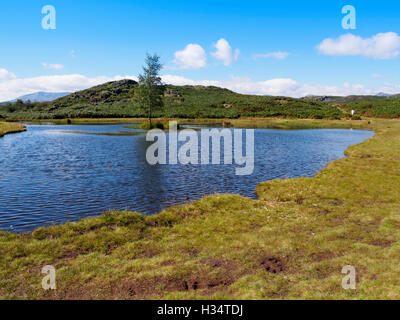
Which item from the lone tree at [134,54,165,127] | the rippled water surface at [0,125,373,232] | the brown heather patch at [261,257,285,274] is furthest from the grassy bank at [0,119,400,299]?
the lone tree at [134,54,165,127]

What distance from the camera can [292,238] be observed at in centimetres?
1393

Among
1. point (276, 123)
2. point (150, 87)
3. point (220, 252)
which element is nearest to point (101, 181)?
point (220, 252)

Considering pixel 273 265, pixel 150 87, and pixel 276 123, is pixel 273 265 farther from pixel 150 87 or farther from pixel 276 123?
pixel 276 123

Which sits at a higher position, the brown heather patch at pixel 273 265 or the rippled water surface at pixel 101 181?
the rippled water surface at pixel 101 181

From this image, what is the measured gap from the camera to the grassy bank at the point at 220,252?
9625mm

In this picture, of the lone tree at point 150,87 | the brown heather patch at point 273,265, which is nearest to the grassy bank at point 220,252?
the brown heather patch at point 273,265

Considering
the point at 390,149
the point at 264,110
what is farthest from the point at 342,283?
the point at 264,110

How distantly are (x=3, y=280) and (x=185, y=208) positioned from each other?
1044 centimetres

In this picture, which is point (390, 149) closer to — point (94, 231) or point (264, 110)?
point (94, 231)

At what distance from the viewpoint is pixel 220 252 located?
12.5 metres

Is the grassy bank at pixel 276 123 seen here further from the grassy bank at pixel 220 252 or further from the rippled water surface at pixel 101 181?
the grassy bank at pixel 220 252

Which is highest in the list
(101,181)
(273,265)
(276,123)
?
(276,123)

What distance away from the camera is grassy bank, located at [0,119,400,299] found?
9.62 metres

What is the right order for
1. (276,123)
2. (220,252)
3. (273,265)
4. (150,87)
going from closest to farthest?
(273,265), (220,252), (150,87), (276,123)
